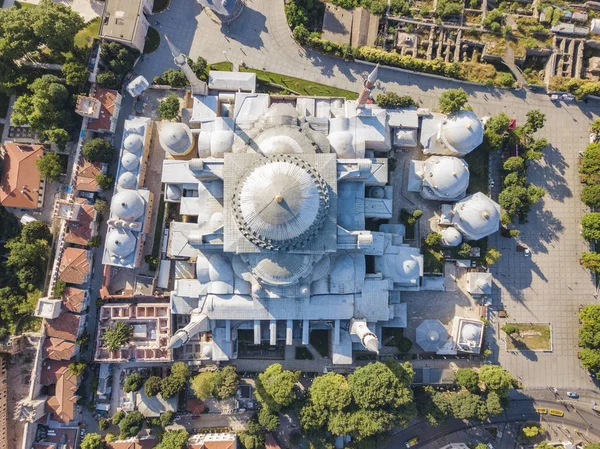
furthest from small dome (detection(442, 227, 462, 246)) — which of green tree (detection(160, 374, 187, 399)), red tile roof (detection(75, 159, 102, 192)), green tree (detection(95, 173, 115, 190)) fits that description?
red tile roof (detection(75, 159, 102, 192))

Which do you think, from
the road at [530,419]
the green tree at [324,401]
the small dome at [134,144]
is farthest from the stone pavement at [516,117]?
the green tree at [324,401]

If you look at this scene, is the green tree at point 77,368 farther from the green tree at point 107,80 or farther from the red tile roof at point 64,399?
the green tree at point 107,80

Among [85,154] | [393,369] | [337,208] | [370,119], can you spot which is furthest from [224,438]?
[370,119]

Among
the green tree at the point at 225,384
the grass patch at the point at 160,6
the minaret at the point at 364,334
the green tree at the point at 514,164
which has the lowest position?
the green tree at the point at 225,384

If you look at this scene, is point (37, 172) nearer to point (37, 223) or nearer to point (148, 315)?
point (37, 223)

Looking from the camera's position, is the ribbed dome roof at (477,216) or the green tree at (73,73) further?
the green tree at (73,73)

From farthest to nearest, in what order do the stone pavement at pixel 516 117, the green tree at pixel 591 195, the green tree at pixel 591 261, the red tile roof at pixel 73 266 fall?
1. the stone pavement at pixel 516 117
2. the green tree at pixel 591 195
3. the green tree at pixel 591 261
4. the red tile roof at pixel 73 266

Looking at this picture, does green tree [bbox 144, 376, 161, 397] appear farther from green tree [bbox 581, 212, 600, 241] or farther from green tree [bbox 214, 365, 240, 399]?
green tree [bbox 581, 212, 600, 241]
